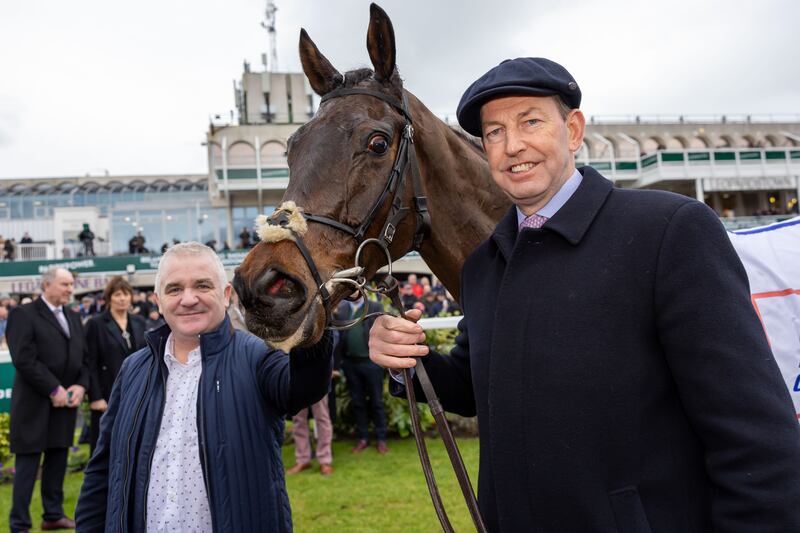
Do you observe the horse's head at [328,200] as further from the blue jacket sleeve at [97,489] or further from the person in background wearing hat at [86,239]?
the person in background wearing hat at [86,239]

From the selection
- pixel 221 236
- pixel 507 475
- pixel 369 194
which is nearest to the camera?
pixel 507 475

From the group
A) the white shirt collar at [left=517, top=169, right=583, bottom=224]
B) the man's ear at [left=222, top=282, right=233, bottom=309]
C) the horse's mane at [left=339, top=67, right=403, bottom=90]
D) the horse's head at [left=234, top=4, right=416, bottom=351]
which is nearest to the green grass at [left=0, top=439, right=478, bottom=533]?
the man's ear at [left=222, top=282, right=233, bottom=309]

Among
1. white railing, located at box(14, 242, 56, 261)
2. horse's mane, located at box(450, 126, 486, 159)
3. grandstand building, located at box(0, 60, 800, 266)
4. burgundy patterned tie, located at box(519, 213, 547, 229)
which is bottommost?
burgundy patterned tie, located at box(519, 213, 547, 229)

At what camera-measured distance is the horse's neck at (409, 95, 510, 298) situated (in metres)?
2.36

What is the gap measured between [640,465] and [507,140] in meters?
0.83

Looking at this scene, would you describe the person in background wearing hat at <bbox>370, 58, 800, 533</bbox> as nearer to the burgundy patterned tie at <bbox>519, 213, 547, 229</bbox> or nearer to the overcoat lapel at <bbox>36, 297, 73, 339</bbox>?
the burgundy patterned tie at <bbox>519, 213, 547, 229</bbox>

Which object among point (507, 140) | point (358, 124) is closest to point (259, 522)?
point (358, 124)

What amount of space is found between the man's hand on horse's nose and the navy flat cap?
0.65 metres

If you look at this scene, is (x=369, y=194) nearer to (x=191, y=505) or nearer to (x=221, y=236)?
(x=191, y=505)

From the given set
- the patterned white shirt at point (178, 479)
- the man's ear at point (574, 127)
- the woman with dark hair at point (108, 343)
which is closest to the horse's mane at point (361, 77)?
the man's ear at point (574, 127)

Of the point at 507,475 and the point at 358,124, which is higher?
the point at 358,124

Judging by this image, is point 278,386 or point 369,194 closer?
point 369,194

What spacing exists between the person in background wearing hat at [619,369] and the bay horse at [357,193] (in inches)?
22.6

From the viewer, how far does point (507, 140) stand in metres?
1.50
